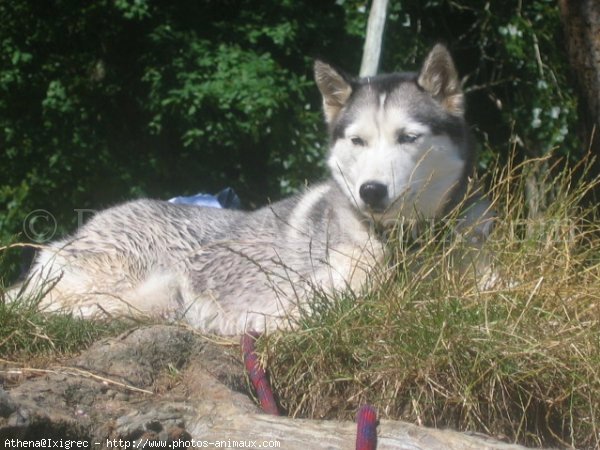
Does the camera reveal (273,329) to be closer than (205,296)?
Yes

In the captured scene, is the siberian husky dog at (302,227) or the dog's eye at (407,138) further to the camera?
the dog's eye at (407,138)

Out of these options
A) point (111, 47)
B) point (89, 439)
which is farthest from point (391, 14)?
point (89, 439)

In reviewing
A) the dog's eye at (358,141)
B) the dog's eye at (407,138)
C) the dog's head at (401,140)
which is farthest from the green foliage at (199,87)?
the dog's eye at (407,138)

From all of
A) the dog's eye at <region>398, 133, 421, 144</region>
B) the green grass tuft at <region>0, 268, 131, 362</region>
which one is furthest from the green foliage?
the green grass tuft at <region>0, 268, 131, 362</region>

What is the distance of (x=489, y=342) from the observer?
356cm

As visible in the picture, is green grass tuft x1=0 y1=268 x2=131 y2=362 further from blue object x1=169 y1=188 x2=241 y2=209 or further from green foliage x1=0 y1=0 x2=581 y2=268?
green foliage x1=0 y1=0 x2=581 y2=268

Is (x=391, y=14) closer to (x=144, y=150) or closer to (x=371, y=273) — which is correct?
(x=144, y=150)

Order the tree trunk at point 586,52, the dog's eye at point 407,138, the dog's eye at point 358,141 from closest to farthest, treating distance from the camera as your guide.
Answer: the dog's eye at point 407,138, the dog's eye at point 358,141, the tree trunk at point 586,52

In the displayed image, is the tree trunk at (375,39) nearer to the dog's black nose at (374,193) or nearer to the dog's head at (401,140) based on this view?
the dog's head at (401,140)

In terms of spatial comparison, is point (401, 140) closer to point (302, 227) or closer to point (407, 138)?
point (407, 138)

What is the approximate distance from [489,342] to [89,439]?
1.44 meters

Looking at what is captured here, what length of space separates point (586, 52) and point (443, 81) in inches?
39.8

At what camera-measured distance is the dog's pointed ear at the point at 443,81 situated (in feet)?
16.2

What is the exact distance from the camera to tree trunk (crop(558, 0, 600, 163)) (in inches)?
213
